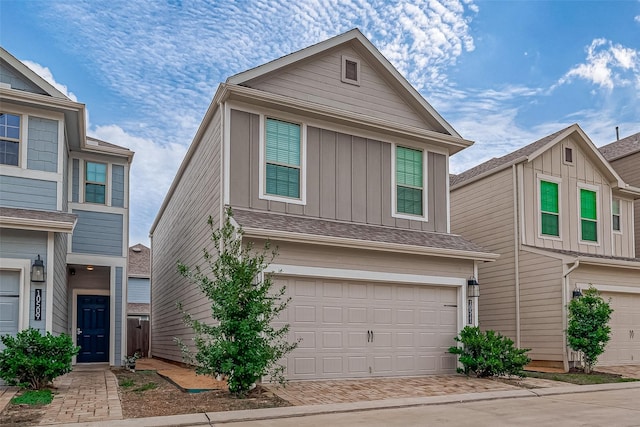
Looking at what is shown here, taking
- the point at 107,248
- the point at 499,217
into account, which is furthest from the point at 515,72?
the point at 107,248

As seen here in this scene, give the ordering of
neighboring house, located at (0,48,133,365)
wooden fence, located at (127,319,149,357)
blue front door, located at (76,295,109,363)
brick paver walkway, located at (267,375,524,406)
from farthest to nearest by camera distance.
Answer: wooden fence, located at (127,319,149,357) → blue front door, located at (76,295,109,363) → neighboring house, located at (0,48,133,365) → brick paver walkway, located at (267,375,524,406)

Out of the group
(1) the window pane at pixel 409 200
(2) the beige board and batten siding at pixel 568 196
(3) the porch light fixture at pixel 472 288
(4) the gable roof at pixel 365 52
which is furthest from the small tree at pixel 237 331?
(2) the beige board and batten siding at pixel 568 196

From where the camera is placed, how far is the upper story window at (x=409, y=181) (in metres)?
13.5

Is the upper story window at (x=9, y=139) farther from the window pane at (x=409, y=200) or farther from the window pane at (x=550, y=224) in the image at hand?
the window pane at (x=550, y=224)

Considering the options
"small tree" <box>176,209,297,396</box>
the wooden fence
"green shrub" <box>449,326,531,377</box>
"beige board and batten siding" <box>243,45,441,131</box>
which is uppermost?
"beige board and batten siding" <box>243,45,441,131</box>

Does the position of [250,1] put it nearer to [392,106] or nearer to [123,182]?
[392,106]

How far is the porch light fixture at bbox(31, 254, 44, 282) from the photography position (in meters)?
10.4

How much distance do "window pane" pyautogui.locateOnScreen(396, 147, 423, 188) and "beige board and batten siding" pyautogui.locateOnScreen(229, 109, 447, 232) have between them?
24cm

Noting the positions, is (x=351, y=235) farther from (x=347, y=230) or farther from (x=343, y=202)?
(x=343, y=202)

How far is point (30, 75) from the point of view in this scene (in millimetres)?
11328

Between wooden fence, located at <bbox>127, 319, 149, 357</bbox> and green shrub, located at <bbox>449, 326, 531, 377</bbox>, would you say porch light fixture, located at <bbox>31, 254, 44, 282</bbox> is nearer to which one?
green shrub, located at <bbox>449, 326, 531, 377</bbox>

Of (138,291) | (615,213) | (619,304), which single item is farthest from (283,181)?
(138,291)

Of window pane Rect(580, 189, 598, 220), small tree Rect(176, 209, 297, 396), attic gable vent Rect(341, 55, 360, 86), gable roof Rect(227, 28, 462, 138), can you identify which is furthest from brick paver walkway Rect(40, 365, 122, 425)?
window pane Rect(580, 189, 598, 220)

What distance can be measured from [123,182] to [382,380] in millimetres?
8778
